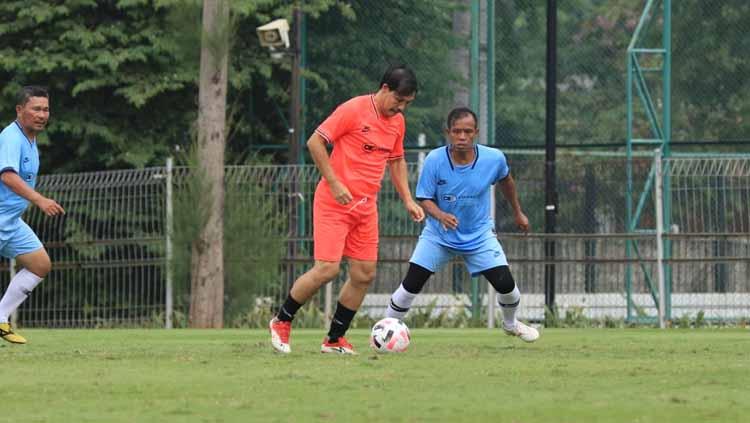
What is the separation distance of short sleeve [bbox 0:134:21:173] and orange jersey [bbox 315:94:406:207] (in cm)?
257

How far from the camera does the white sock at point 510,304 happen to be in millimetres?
12422

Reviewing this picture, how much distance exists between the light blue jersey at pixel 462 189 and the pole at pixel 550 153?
8.63 m

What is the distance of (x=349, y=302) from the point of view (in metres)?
11.5

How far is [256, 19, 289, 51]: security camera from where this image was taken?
69.0 ft

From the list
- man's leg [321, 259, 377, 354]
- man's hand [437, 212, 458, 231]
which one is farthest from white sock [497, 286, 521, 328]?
man's leg [321, 259, 377, 354]

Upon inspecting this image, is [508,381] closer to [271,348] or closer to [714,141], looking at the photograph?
[271,348]

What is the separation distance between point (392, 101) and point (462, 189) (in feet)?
4.24

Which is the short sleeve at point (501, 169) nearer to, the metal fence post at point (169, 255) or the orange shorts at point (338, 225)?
the orange shorts at point (338, 225)

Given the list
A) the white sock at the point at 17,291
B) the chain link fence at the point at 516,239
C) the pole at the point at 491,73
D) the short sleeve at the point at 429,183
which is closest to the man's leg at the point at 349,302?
the short sleeve at the point at 429,183

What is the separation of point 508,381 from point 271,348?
12.0ft

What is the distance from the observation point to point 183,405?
7.61 metres

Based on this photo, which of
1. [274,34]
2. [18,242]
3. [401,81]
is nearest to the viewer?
[401,81]

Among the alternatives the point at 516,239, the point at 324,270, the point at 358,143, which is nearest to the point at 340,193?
the point at 358,143

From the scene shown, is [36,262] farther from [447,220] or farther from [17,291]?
[447,220]
